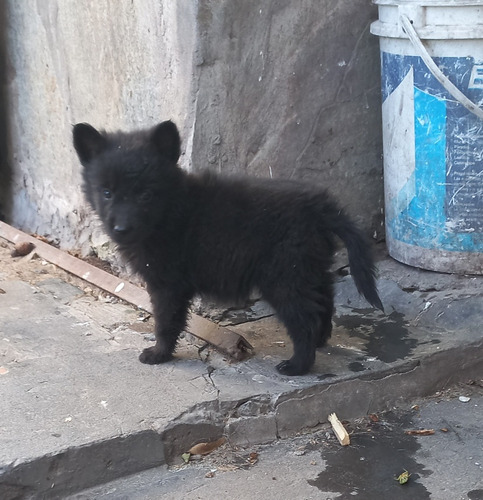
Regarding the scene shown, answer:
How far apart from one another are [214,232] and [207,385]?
0.65m

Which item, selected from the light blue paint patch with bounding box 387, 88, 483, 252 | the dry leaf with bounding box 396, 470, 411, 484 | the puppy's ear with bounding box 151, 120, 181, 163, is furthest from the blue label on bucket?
the dry leaf with bounding box 396, 470, 411, 484

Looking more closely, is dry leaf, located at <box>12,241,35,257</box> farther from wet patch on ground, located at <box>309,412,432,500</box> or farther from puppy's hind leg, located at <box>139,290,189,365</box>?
wet patch on ground, located at <box>309,412,432,500</box>

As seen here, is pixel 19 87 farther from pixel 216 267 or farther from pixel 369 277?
pixel 369 277

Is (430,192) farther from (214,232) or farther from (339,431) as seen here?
(339,431)

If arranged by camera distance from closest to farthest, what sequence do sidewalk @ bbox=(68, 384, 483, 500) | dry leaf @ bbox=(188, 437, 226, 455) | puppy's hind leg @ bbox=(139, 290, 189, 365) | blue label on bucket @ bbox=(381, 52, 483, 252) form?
sidewalk @ bbox=(68, 384, 483, 500) → dry leaf @ bbox=(188, 437, 226, 455) → puppy's hind leg @ bbox=(139, 290, 189, 365) → blue label on bucket @ bbox=(381, 52, 483, 252)

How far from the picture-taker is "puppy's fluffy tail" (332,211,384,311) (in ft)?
11.6

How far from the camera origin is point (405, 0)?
4.05 metres

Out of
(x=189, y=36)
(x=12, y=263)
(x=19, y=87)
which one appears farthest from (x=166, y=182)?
(x=19, y=87)

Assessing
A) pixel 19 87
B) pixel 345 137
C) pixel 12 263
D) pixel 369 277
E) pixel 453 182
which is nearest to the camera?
pixel 369 277

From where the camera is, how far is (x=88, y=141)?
11.9 feet

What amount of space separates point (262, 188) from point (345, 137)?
1090 mm

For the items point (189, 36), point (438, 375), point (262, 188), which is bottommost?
point (438, 375)

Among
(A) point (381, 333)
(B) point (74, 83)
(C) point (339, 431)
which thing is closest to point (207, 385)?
(C) point (339, 431)

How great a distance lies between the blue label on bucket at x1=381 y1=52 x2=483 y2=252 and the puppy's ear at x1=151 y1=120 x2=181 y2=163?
130 cm
